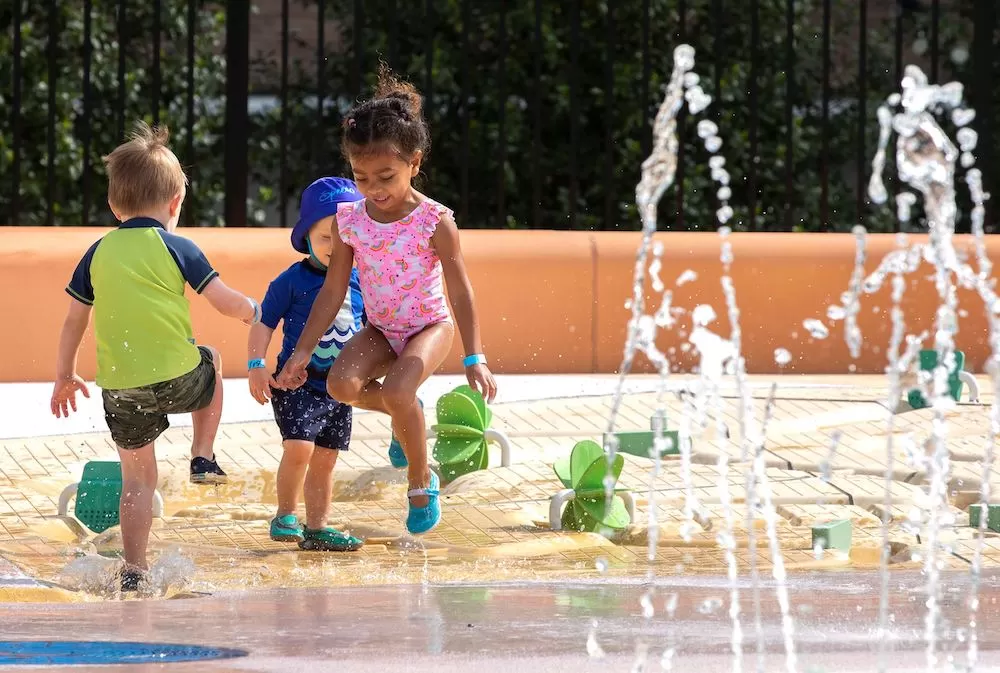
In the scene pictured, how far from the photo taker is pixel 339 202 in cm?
483

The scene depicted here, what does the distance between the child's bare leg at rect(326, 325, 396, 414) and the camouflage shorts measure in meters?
0.39

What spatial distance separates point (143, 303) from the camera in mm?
4250

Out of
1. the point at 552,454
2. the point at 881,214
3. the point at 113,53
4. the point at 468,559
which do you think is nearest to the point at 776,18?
the point at 881,214

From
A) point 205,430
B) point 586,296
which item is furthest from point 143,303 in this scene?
point 586,296

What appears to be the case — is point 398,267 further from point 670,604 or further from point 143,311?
point 670,604

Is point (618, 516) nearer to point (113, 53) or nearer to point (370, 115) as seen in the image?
point (370, 115)

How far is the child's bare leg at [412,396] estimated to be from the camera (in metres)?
4.52

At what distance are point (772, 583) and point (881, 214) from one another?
5737 millimetres

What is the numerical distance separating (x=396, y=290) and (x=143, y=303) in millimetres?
720

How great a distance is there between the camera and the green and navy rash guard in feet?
13.9

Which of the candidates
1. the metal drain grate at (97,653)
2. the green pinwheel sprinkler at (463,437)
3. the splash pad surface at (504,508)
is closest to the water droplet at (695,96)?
the splash pad surface at (504,508)

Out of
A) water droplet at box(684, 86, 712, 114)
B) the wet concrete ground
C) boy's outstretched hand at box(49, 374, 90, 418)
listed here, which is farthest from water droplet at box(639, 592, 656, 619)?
water droplet at box(684, 86, 712, 114)

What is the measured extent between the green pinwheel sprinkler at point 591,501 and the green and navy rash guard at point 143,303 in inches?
42.4

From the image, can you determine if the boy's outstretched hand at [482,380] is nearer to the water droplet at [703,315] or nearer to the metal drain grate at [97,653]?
the metal drain grate at [97,653]
